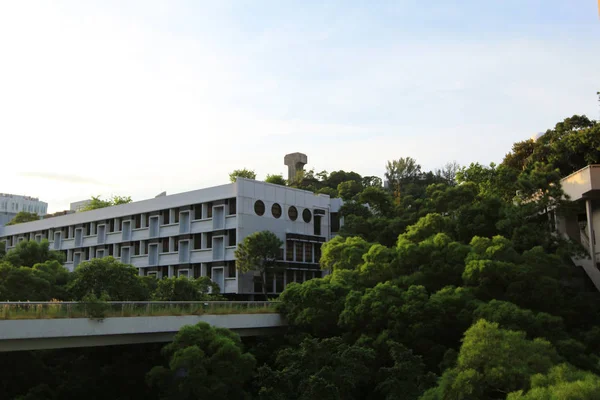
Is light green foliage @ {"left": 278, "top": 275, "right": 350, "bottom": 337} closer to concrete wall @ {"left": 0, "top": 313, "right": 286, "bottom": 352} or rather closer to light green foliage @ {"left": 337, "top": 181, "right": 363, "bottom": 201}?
concrete wall @ {"left": 0, "top": 313, "right": 286, "bottom": 352}

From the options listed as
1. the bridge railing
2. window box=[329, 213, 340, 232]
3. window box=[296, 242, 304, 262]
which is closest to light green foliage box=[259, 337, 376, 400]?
the bridge railing

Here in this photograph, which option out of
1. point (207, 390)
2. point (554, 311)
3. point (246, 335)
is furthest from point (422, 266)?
point (207, 390)

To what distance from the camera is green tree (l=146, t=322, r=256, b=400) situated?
19969 millimetres

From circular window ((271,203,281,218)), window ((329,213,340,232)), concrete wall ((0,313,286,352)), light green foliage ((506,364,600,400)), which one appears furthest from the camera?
window ((329,213,340,232))

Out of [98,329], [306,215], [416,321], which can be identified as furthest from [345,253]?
[306,215]

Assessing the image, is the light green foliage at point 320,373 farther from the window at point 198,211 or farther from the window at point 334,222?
the window at point 334,222

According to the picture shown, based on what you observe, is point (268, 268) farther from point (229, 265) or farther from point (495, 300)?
point (495, 300)

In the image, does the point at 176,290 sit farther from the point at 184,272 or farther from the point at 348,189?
the point at 348,189

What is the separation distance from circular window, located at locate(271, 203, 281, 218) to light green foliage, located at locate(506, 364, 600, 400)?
2687 cm

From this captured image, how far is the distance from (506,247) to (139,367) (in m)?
17.5

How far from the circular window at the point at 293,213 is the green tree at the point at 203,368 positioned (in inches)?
864

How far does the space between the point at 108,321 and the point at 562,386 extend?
15350 millimetres

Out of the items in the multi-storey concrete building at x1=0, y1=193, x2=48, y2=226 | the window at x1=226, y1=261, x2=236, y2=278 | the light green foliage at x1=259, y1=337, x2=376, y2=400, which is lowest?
the light green foliage at x1=259, y1=337, x2=376, y2=400

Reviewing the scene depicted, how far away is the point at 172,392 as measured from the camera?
20625mm
